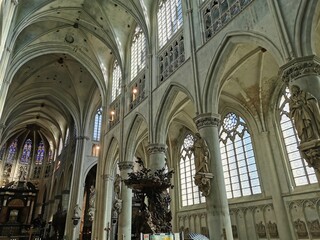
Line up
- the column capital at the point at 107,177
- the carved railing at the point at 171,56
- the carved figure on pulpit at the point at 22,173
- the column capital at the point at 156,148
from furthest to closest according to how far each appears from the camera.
→ the carved figure on pulpit at the point at 22,173, the column capital at the point at 107,177, the carved railing at the point at 171,56, the column capital at the point at 156,148

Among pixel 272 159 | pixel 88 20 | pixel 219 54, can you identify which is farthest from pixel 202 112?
pixel 88 20

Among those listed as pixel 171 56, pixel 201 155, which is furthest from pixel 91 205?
pixel 201 155

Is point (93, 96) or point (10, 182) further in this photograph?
point (10, 182)

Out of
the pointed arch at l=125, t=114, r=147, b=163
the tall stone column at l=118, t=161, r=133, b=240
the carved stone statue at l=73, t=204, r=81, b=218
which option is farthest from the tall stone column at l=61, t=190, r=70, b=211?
the tall stone column at l=118, t=161, r=133, b=240

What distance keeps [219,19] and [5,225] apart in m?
32.6

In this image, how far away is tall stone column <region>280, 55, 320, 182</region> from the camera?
5.46 m

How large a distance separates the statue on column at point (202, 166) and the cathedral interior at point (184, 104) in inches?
1.7

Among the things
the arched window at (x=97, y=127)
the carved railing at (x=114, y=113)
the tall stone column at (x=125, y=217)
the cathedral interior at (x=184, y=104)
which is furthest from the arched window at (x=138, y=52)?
the arched window at (x=97, y=127)

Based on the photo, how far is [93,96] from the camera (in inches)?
998

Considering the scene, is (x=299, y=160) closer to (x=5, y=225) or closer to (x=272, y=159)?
(x=272, y=159)

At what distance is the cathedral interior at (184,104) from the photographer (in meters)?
7.55

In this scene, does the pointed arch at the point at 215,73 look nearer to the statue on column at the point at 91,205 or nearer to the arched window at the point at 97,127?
the statue on column at the point at 91,205

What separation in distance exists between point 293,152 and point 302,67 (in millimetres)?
6835

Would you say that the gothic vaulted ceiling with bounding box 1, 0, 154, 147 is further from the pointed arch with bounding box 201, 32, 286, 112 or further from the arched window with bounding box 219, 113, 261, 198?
the arched window with bounding box 219, 113, 261, 198
